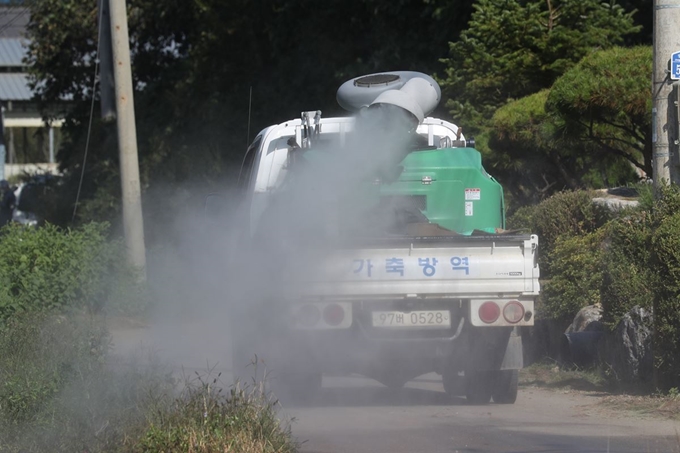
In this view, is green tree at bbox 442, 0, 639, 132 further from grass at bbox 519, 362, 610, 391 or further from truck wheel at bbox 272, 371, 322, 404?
truck wheel at bbox 272, 371, 322, 404

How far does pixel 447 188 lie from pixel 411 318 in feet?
4.22

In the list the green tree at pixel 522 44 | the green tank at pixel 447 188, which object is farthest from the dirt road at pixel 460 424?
→ the green tree at pixel 522 44

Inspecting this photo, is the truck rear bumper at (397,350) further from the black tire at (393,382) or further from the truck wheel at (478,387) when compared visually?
the black tire at (393,382)

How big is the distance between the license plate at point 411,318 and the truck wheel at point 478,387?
712mm

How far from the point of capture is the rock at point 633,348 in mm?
7680

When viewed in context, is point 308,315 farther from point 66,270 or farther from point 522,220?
point 66,270

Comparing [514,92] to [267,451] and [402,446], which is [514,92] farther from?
[267,451]

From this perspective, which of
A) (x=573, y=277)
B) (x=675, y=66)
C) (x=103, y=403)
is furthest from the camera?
(x=573, y=277)

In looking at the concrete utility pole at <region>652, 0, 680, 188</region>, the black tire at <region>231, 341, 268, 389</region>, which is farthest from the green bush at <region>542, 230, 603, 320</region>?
the black tire at <region>231, 341, 268, 389</region>

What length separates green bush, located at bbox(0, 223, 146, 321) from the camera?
40.5 ft

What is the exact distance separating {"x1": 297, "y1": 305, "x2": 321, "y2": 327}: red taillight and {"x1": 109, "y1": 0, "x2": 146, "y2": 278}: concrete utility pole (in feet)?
23.0

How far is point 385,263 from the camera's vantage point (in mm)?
7219

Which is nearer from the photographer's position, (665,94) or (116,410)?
(116,410)

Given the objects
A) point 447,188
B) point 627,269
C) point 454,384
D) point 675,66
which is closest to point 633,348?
point 627,269
